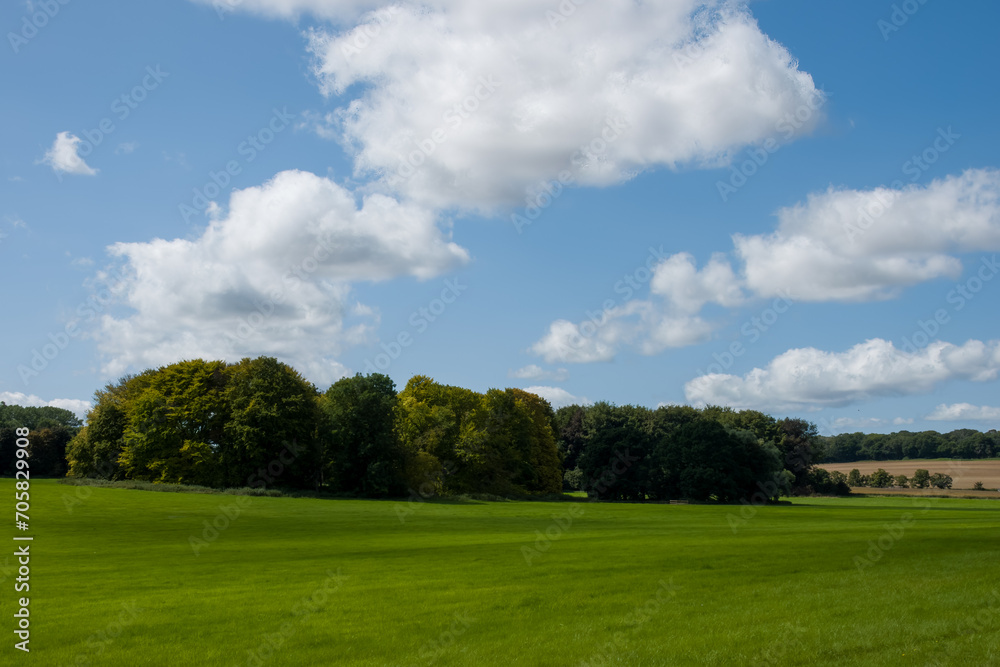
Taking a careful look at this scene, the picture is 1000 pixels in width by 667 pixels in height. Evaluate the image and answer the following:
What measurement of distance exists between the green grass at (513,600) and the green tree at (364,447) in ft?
139

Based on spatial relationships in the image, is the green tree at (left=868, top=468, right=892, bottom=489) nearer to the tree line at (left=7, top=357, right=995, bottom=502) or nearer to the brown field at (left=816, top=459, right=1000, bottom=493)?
the brown field at (left=816, top=459, right=1000, bottom=493)

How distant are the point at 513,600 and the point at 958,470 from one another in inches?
6298

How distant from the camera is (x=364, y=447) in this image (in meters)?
77.6

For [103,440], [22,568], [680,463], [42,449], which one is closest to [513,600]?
[22,568]

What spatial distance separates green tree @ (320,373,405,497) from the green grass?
42.2 meters

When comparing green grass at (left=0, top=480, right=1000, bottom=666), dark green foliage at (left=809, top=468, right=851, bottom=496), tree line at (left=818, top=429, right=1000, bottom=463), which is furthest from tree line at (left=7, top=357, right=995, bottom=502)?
tree line at (left=818, top=429, right=1000, bottom=463)

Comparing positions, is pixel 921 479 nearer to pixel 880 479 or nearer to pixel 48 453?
pixel 880 479

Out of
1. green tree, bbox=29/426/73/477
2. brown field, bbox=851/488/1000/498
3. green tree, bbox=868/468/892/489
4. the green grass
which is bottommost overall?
brown field, bbox=851/488/1000/498

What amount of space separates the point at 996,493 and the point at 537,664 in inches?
5314

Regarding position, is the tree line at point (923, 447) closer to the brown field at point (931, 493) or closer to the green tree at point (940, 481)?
the green tree at point (940, 481)

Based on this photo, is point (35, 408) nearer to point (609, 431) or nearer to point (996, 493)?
point (609, 431)

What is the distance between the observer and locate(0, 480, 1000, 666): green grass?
1370 cm

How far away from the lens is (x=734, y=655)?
43.3 ft

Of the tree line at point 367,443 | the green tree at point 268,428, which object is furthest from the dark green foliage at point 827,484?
the green tree at point 268,428
